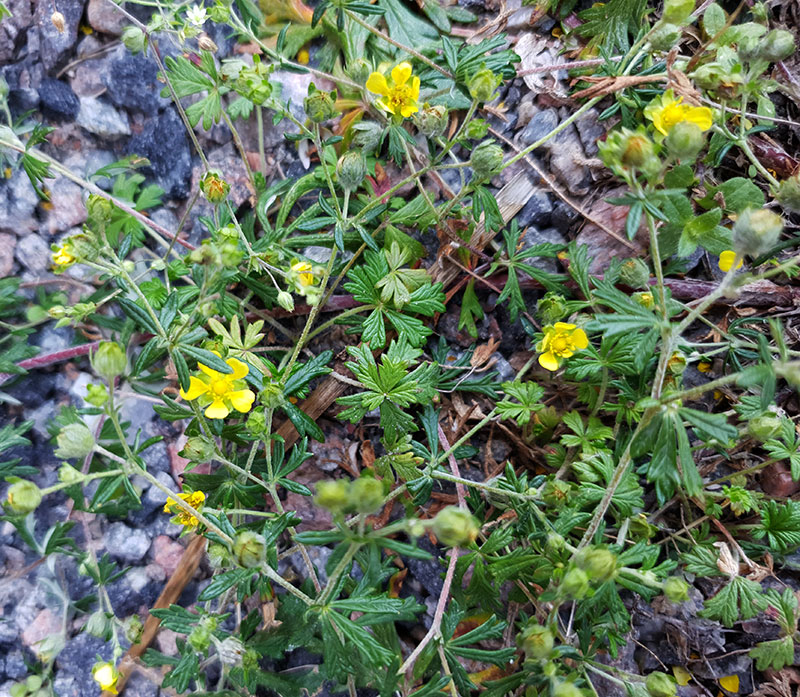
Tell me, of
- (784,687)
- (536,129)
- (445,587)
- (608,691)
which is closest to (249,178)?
(536,129)

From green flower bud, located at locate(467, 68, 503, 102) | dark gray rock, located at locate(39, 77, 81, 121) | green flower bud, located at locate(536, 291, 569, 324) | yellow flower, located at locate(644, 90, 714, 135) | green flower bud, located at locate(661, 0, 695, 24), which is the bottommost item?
green flower bud, located at locate(536, 291, 569, 324)

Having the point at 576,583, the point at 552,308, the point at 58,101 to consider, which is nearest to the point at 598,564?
the point at 576,583

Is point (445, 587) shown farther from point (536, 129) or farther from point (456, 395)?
point (536, 129)

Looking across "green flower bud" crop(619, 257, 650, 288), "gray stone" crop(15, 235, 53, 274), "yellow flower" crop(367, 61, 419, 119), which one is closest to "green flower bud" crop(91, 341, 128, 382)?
"yellow flower" crop(367, 61, 419, 119)

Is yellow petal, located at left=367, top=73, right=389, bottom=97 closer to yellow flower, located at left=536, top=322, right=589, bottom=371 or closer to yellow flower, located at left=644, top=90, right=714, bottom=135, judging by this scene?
yellow flower, located at left=644, top=90, right=714, bottom=135

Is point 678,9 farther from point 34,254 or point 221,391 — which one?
point 34,254

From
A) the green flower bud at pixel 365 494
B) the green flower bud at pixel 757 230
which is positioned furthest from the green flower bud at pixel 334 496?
the green flower bud at pixel 757 230
